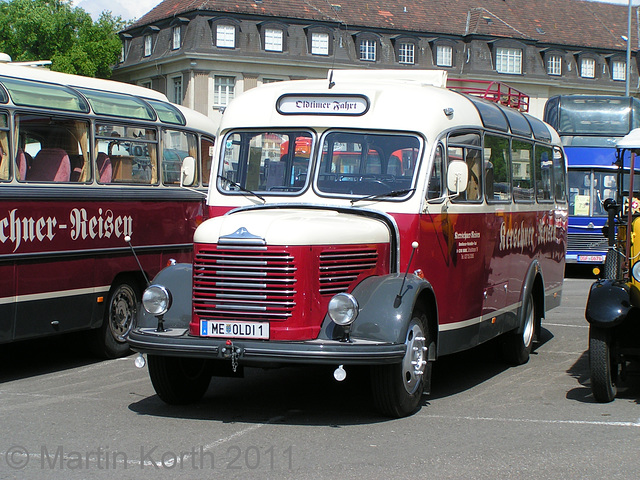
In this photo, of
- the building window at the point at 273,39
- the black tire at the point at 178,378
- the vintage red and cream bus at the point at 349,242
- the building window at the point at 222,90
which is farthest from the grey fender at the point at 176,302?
the building window at the point at 273,39

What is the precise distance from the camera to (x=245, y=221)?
779 centimetres

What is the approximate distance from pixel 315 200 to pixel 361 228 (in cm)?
74

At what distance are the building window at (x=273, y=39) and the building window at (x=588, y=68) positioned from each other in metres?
22.5

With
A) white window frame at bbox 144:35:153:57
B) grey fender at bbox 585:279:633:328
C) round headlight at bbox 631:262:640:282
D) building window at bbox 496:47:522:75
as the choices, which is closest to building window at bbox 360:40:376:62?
building window at bbox 496:47:522:75

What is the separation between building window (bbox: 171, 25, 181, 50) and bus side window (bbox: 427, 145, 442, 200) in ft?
172

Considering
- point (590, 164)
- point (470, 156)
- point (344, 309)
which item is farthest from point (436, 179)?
point (590, 164)

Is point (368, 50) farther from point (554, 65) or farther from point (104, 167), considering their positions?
point (104, 167)

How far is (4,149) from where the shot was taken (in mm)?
10047

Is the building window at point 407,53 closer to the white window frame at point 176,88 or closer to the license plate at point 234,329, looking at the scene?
the white window frame at point 176,88

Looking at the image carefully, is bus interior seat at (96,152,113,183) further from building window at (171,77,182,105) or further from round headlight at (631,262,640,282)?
building window at (171,77,182,105)

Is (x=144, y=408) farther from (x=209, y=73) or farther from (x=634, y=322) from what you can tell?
(x=209, y=73)

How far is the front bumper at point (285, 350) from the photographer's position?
737 cm

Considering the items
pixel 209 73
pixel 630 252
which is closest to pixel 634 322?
pixel 630 252

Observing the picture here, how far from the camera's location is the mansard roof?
59.7 meters
